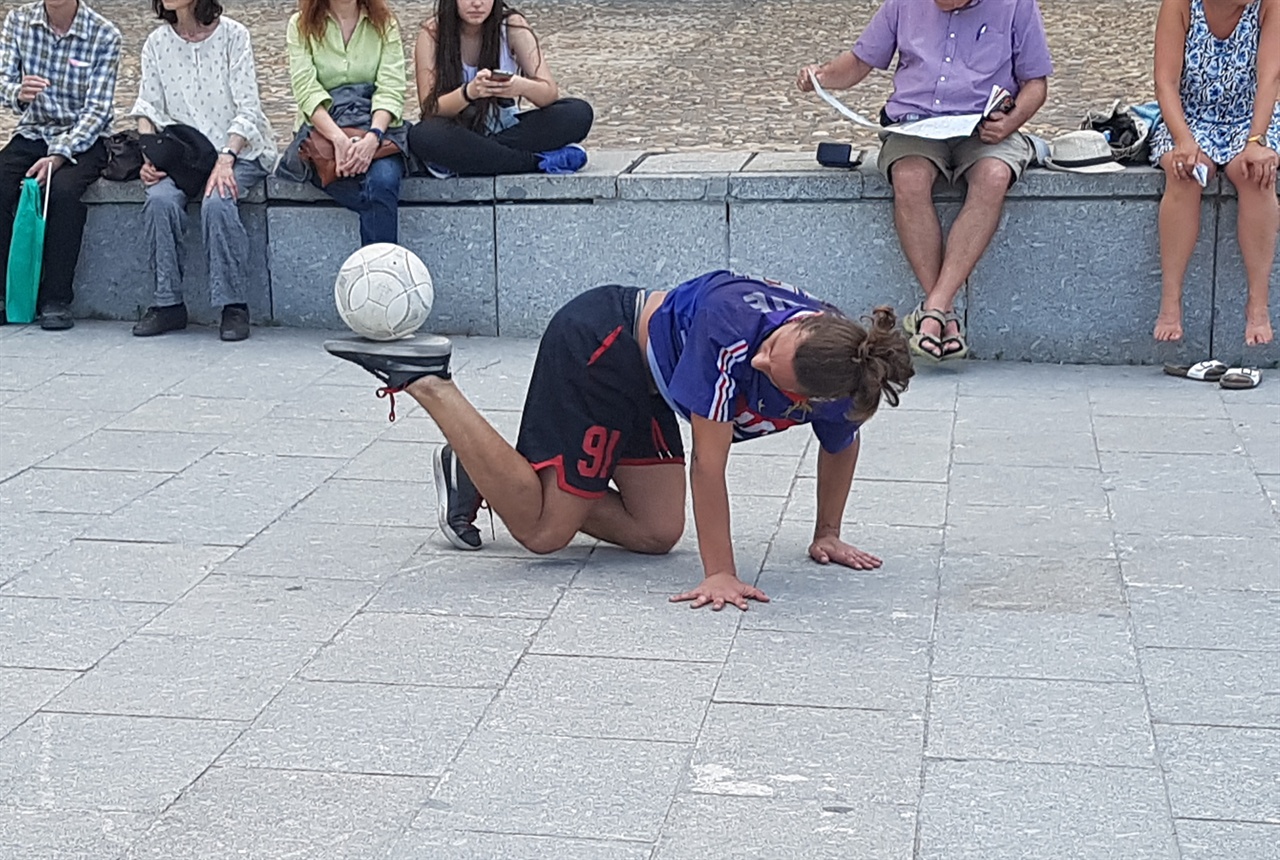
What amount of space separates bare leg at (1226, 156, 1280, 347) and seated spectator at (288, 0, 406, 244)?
323cm

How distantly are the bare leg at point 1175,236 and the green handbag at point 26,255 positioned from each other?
4459 millimetres

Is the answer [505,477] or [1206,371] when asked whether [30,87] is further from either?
[1206,371]

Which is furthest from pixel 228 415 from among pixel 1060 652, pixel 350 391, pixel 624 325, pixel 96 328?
pixel 1060 652

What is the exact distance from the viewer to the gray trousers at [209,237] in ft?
24.2

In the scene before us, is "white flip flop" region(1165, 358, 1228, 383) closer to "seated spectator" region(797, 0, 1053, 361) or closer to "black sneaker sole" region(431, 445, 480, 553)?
"seated spectator" region(797, 0, 1053, 361)

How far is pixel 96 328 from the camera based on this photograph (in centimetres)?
774

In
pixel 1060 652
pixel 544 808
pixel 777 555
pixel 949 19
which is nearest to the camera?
pixel 544 808

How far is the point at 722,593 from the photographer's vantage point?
4.46 metres

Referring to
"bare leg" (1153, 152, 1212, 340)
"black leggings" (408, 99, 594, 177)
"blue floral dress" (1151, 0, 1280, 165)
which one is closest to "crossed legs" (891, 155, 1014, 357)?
"bare leg" (1153, 152, 1212, 340)

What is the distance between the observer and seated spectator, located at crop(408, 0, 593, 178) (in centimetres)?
725

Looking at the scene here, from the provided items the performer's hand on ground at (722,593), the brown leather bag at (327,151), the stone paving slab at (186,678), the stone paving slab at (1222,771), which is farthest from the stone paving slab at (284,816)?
the brown leather bag at (327,151)

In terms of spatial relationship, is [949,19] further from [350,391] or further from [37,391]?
[37,391]

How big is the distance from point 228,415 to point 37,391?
833 millimetres

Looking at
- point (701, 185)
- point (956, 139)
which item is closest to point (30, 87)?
point (701, 185)
